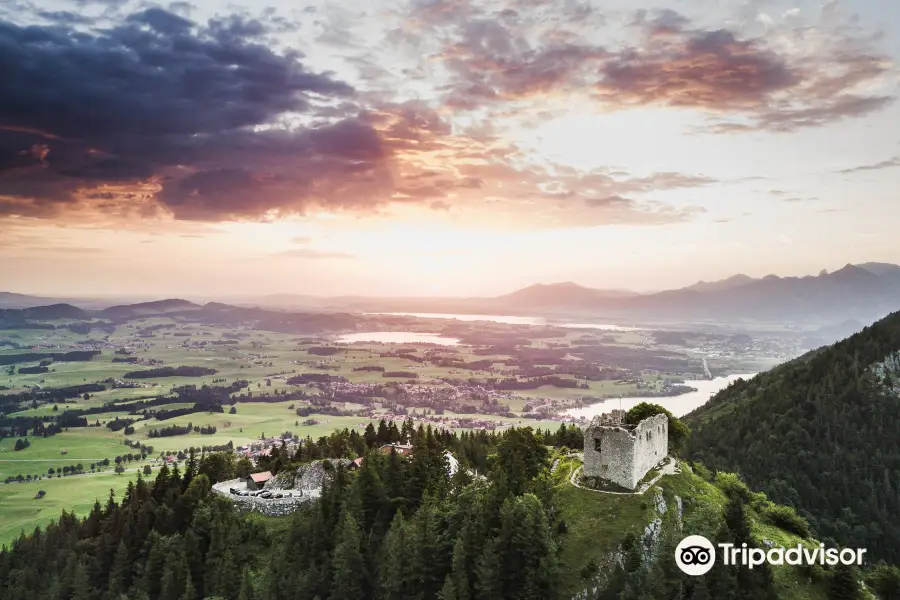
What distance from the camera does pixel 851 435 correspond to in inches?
3467

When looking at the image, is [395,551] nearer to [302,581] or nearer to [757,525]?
[302,581]

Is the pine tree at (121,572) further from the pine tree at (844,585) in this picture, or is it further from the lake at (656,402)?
the lake at (656,402)

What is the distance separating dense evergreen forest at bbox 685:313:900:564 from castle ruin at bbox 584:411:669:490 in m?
42.7

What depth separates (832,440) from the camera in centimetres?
8888

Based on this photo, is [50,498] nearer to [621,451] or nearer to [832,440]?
[621,451]

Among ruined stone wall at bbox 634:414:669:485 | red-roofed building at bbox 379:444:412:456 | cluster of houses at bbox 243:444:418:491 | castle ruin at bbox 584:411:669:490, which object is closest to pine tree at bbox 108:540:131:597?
cluster of houses at bbox 243:444:418:491

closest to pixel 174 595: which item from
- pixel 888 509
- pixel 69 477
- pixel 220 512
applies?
pixel 220 512

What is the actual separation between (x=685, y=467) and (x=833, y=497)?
138ft

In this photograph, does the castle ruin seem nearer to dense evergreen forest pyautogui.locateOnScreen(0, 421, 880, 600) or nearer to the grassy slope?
dense evergreen forest pyautogui.locateOnScreen(0, 421, 880, 600)

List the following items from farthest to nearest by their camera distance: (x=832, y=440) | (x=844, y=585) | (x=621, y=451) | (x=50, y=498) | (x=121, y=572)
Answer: (x=50, y=498), (x=832, y=440), (x=121, y=572), (x=621, y=451), (x=844, y=585)

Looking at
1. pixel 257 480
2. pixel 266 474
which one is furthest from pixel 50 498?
pixel 257 480

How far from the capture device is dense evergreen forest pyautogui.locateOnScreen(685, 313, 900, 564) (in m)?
76.1

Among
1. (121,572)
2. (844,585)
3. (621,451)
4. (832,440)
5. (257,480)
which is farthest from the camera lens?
(832,440)

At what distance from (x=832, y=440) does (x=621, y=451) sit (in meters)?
63.1
